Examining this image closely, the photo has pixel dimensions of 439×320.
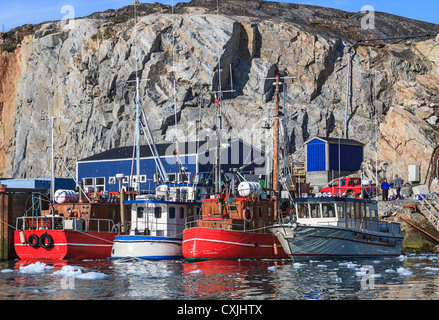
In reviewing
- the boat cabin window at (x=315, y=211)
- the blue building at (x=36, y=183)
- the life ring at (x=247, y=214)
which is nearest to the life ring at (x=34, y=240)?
the life ring at (x=247, y=214)

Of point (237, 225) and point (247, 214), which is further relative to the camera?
point (247, 214)

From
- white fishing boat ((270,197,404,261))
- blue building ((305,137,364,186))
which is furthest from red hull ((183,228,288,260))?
blue building ((305,137,364,186))

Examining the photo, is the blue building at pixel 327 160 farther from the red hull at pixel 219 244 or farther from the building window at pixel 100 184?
the red hull at pixel 219 244

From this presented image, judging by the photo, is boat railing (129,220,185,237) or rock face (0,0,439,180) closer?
boat railing (129,220,185,237)

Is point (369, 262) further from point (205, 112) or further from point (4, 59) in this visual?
point (4, 59)

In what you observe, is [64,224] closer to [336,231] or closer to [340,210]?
[336,231]

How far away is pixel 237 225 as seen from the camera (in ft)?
119

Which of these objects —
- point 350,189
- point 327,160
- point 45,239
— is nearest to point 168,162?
point 327,160

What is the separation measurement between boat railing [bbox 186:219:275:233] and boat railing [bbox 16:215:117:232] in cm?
701

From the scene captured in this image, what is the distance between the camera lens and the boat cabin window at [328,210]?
3628 cm

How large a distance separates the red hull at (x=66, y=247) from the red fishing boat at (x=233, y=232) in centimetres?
592

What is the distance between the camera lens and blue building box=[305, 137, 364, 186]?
6053 centimetres

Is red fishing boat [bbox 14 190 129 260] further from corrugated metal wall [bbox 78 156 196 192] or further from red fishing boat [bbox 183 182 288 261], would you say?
corrugated metal wall [bbox 78 156 196 192]

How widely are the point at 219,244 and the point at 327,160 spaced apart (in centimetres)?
2738
